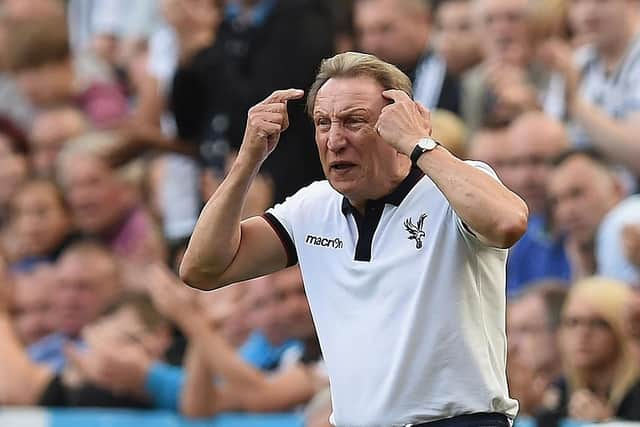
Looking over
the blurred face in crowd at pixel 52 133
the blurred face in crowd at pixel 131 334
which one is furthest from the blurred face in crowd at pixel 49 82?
the blurred face in crowd at pixel 131 334

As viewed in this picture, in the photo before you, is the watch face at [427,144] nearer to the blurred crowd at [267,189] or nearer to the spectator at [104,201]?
the blurred crowd at [267,189]

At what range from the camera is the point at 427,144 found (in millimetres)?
5281

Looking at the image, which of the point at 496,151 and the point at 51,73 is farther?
the point at 51,73

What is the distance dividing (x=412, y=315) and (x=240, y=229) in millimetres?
734

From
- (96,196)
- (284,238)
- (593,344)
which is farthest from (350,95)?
(96,196)

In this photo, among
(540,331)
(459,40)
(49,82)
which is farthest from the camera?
(49,82)

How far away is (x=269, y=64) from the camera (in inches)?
374

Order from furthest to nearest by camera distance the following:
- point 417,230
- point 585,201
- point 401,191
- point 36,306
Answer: point 36,306 → point 585,201 → point 401,191 → point 417,230

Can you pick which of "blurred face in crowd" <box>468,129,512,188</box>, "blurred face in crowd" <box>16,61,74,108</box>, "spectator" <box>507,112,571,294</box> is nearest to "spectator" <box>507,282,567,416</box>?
"spectator" <box>507,112,571,294</box>

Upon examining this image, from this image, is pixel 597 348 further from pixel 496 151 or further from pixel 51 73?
pixel 51 73

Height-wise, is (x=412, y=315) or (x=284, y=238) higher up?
(x=284, y=238)

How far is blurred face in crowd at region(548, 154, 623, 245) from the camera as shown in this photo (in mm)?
8516

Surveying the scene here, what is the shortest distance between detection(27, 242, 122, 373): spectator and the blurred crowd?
0.01 metres

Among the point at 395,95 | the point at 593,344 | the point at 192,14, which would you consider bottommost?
the point at 593,344
